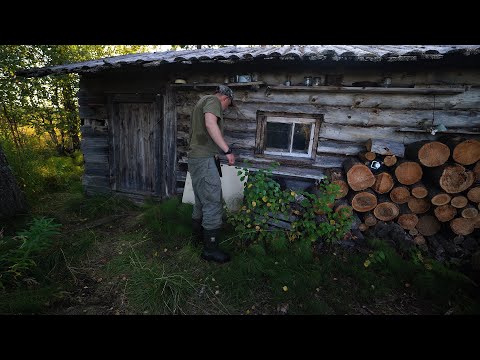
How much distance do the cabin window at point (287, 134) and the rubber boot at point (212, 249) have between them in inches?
76.5

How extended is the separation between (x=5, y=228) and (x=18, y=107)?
5.22 m

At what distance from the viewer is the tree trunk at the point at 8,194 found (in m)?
3.97

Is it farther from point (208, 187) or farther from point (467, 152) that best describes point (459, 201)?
point (208, 187)

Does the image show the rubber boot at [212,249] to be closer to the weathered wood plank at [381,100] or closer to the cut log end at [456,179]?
the weathered wood plank at [381,100]

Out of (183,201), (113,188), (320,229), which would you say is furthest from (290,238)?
(113,188)

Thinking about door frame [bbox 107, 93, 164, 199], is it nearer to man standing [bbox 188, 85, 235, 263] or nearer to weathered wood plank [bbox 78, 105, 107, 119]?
weathered wood plank [bbox 78, 105, 107, 119]

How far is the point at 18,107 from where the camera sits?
6898 millimetres

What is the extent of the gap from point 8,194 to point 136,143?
2426 millimetres

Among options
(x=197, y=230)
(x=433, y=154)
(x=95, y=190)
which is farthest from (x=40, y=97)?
(x=433, y=154)

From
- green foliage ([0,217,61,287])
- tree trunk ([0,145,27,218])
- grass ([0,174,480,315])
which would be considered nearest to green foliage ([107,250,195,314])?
grass ([0,174,480,315])

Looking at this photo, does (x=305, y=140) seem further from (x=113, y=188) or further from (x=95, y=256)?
(x=113, y=188)

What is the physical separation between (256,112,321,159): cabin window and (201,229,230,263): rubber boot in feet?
6.37

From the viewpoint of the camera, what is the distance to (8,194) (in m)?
4.07

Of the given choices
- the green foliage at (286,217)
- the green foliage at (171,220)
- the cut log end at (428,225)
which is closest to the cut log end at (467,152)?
the cut log end at (428,225)
